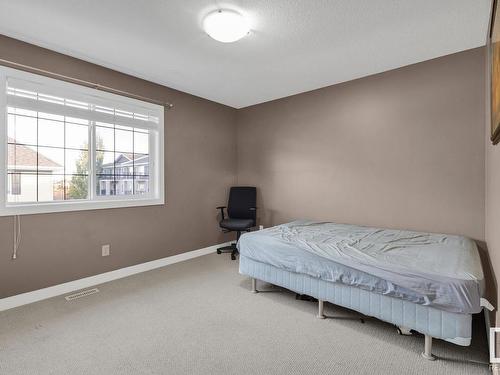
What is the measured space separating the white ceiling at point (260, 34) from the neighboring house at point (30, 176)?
43.2 inches

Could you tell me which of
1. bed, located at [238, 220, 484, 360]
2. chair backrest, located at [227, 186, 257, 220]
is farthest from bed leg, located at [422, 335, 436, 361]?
chair backrest, located at [227, 186, 257, 220]

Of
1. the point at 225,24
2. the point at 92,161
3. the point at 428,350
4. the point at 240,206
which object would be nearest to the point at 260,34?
the point at 225,24

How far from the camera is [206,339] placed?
1.92 meters

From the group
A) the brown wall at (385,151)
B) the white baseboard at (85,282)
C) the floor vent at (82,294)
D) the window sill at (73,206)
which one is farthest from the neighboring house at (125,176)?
the brown wall at (385,151)

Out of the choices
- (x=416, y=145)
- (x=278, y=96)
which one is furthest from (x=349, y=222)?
(x=278, y=96)

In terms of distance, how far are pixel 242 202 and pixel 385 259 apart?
261 centimetres

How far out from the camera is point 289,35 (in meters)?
2.37

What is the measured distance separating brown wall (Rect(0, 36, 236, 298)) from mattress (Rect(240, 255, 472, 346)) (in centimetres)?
168

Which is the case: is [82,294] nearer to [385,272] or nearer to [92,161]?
[92,161]

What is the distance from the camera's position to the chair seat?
3814mm

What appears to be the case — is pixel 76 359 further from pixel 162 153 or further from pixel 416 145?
pixel 416 145

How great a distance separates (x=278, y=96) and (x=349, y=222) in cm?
219

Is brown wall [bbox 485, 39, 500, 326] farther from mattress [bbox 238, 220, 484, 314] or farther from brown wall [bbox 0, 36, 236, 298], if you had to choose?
brown wall [bbox 0, 36, 236, 298]

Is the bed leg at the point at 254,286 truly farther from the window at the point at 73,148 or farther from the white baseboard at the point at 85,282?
the window at the point at 73,148
